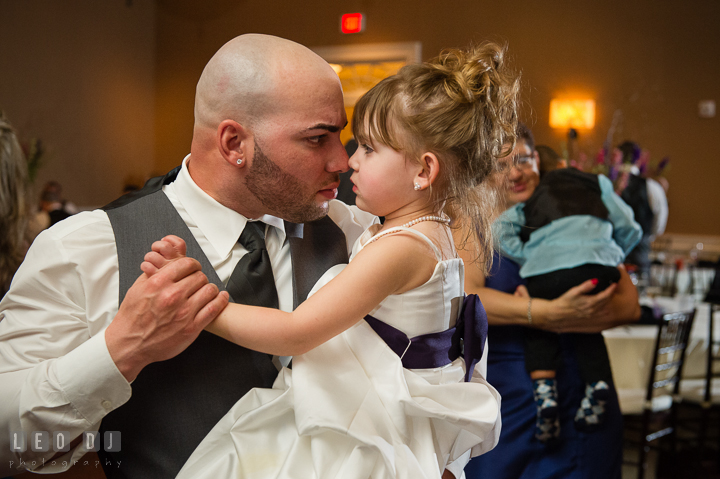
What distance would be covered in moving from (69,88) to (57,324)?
263 inches

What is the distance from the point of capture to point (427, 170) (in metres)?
1.31

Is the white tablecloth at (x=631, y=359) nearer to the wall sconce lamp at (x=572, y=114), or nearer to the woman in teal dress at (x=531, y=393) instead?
the woman in teal dress at (x=531, y=393)

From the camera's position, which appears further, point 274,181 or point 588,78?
→ point 588,78

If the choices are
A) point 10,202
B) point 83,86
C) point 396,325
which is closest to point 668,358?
point 396,325

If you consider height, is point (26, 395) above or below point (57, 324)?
below

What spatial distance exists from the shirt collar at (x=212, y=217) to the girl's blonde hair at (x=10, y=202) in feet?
3.72

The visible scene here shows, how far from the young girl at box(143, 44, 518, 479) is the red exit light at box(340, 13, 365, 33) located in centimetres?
641

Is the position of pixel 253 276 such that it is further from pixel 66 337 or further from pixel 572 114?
pixel 572 114

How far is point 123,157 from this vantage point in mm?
7922

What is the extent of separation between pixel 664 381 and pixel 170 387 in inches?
127

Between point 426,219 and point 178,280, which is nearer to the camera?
point 178,280

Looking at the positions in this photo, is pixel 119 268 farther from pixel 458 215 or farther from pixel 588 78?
pixel 588 78

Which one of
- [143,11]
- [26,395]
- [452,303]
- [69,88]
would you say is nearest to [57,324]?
[26,395]

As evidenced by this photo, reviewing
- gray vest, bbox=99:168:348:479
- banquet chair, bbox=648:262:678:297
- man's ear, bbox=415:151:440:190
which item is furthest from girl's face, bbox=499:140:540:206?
banquet chair, bbox=648:262:678:297
